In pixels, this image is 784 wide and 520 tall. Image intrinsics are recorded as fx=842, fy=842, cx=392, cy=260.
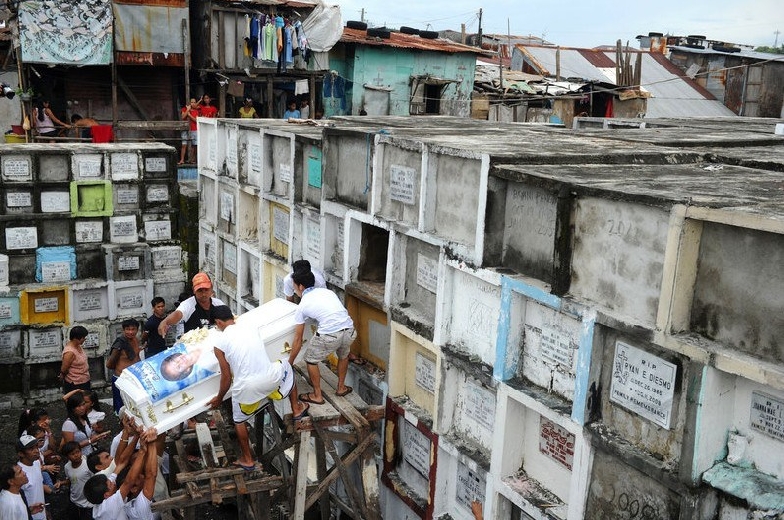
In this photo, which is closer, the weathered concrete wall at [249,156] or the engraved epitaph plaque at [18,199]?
the weathered concrete wall at [249,156]

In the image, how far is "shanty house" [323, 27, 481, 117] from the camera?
22.0m

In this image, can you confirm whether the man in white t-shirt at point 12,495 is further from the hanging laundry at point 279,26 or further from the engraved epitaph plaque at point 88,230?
the hanging laundry at point 279,26

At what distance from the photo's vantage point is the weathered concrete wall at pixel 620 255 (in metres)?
4.71

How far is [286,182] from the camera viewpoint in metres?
9.34

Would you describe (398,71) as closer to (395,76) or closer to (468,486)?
(395,76)

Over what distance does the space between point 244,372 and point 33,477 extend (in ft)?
7.78

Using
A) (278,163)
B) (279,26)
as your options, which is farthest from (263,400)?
(279,26)

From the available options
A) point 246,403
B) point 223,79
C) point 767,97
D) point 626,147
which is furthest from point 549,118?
point 246,403

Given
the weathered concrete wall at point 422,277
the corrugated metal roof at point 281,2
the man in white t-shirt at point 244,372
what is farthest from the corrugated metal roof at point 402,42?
the man in white t-shirt at point 244,372

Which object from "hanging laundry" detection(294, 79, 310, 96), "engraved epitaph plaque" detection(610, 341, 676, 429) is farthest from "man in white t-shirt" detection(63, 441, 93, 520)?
"hanging laundry" detection(294, 79, 310, 96)

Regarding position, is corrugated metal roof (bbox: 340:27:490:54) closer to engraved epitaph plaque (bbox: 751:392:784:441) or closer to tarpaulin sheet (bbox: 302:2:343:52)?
tarpaulin sheet (bbox: 302:2:343:52)

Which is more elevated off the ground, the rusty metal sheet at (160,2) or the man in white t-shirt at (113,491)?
the rusty metal sheet at (160,2)

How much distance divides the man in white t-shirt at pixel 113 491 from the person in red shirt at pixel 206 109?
37.9ft

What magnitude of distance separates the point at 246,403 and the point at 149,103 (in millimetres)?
13567
